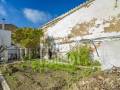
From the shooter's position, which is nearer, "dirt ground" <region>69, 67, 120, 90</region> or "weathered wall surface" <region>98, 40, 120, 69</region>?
"dirt ground" <region>69, 67, 120, 90</region>

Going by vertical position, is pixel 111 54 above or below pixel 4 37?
below

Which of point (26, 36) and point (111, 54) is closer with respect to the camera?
point (111, 54)

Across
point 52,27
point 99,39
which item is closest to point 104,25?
point 99,39

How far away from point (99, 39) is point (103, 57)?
4968 millimetres

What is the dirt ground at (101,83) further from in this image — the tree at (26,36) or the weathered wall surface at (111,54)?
the tree at (26,36)

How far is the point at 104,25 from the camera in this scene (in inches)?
618

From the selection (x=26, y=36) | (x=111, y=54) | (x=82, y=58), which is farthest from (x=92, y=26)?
(x=26, y=36)

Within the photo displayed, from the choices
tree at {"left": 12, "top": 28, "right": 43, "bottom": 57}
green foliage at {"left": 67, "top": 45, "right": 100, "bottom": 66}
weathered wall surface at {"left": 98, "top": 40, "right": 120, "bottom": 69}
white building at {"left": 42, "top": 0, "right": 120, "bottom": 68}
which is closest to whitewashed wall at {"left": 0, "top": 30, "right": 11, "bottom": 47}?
tree at {"left": 12, "top": 28, "right": 43, "bottom": 57}

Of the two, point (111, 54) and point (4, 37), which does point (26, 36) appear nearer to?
point (4, 37)

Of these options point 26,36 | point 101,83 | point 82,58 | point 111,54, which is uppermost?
point 26,36

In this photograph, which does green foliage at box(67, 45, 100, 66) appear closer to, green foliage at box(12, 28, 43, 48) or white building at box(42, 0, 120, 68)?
white building at box(42, 0, 120, 68)

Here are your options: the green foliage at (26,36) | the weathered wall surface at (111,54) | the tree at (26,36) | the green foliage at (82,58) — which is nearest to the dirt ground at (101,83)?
the weathered wall surface at (111,54)

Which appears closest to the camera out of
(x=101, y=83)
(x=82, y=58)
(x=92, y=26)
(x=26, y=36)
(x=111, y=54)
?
(x=101, y=83)

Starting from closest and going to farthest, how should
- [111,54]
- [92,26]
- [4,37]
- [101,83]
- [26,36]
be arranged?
[101,83]
[111,54]
[92,26]
[26,36]
[4,37]
